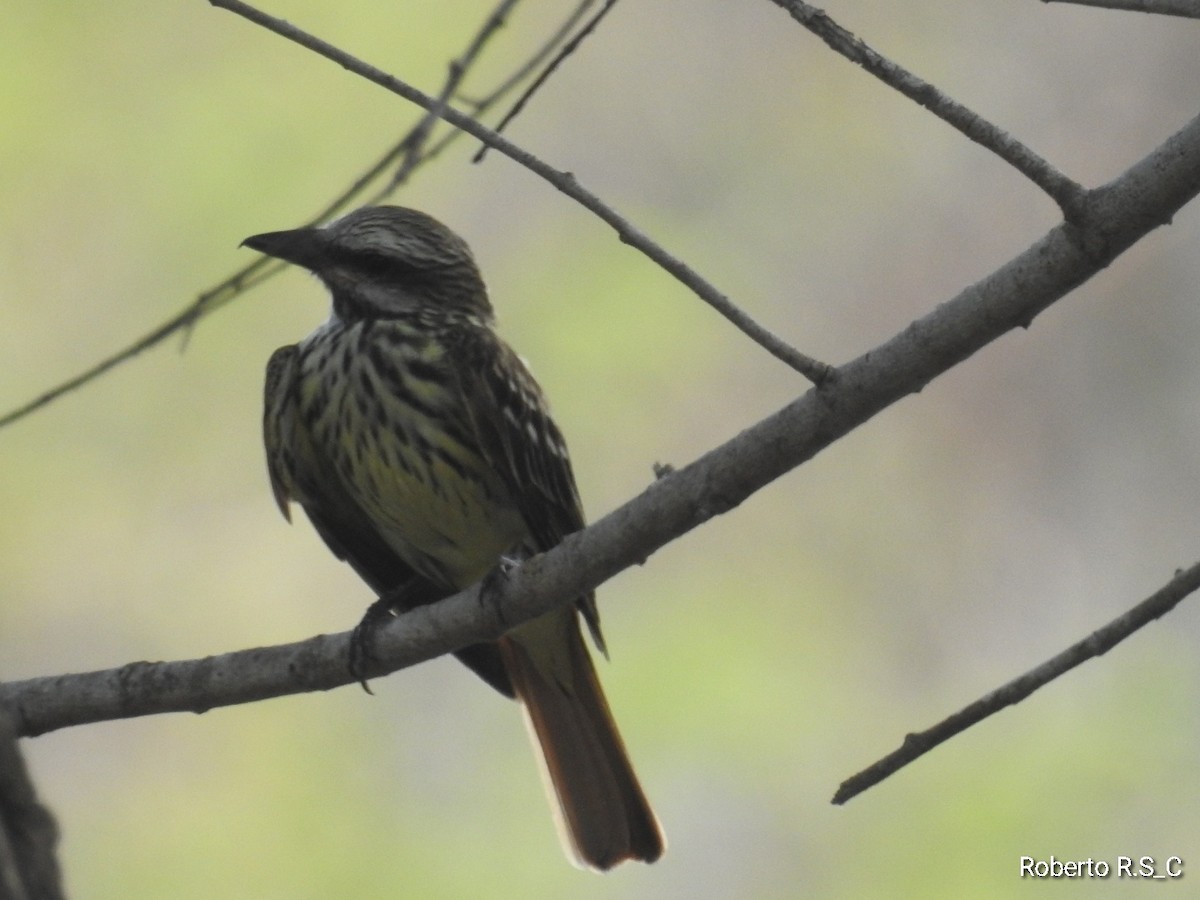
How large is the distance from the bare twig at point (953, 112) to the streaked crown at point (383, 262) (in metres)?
2.18

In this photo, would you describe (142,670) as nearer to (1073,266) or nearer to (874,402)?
(874,402)

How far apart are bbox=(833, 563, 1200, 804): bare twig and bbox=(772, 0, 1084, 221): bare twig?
2.15ft

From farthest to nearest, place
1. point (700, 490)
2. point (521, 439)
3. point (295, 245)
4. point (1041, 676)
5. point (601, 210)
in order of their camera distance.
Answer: point (295, 245) < point (521, 439) < point (700, 490) < point (601, 210) < point (1041, 676)

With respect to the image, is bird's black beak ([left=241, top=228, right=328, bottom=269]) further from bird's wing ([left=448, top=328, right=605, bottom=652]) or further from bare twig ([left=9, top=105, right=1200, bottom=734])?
bare twig ([left=9, top=105, right=1200, bottom=734])

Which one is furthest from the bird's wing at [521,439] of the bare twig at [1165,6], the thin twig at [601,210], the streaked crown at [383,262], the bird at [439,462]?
the bare twig at [1165,6]

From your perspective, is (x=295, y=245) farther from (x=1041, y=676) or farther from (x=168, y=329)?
(x=1041, y=676)

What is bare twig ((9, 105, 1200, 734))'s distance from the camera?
262cm

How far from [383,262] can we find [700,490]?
1.98 m

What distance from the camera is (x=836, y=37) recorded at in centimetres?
265

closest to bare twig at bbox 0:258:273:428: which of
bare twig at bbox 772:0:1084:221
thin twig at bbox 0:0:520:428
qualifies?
thin twig at bbox 0:0:520:428

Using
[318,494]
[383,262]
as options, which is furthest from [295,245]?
[318,494]

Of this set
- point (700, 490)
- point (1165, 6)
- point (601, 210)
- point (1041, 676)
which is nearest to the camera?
point (1165, 6)

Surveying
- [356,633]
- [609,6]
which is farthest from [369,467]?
[609,6]

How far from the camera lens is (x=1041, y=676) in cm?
270
